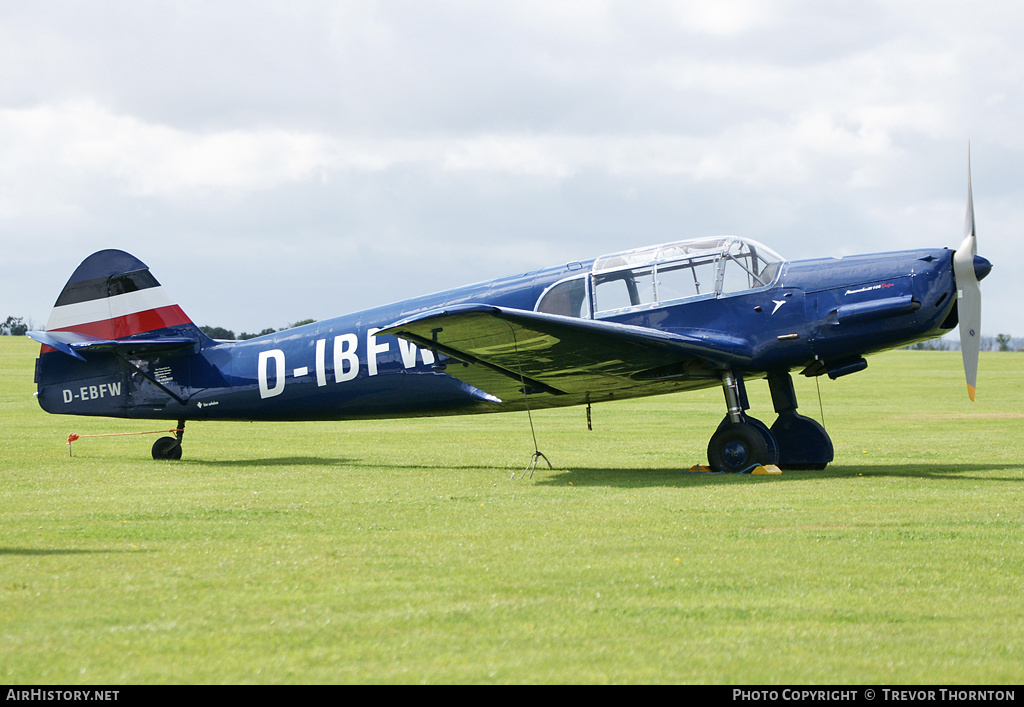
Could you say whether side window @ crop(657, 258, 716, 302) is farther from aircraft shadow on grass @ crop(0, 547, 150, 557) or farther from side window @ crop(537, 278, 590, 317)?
aircraft shadow on grass @ crop(0, 547, 150, 557)

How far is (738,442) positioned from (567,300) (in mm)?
2895

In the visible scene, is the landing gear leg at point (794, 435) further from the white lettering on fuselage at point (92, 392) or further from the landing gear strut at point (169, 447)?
the white lettering on fuselage at point (92, 392)

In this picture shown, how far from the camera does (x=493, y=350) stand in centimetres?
1180

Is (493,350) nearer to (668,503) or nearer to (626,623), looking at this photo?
(668,503)

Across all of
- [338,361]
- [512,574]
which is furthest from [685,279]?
[512,574]

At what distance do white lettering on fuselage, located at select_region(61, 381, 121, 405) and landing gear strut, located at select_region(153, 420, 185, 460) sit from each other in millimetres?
1046

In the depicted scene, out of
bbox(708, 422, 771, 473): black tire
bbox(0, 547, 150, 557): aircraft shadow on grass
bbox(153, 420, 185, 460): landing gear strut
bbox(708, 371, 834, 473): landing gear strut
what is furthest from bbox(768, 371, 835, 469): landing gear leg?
bbox(153, 420, 185, 460): landing gear strut

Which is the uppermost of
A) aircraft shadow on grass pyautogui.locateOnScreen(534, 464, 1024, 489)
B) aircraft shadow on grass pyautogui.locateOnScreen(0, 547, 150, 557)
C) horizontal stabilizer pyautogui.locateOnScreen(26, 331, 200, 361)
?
horizontal stabilizer pyautogui.locateOnScreen(26, 331, 200, 361)

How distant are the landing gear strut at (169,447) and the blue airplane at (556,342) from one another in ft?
0.10

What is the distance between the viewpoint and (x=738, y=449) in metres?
12.0

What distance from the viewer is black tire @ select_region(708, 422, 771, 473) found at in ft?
39.0

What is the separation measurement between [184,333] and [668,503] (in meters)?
9.33

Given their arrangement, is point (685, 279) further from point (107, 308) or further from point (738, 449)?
point (107, 308)

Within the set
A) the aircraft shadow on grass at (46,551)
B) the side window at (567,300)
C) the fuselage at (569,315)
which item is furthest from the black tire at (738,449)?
the aircraft shadow on grass at (46,551)
